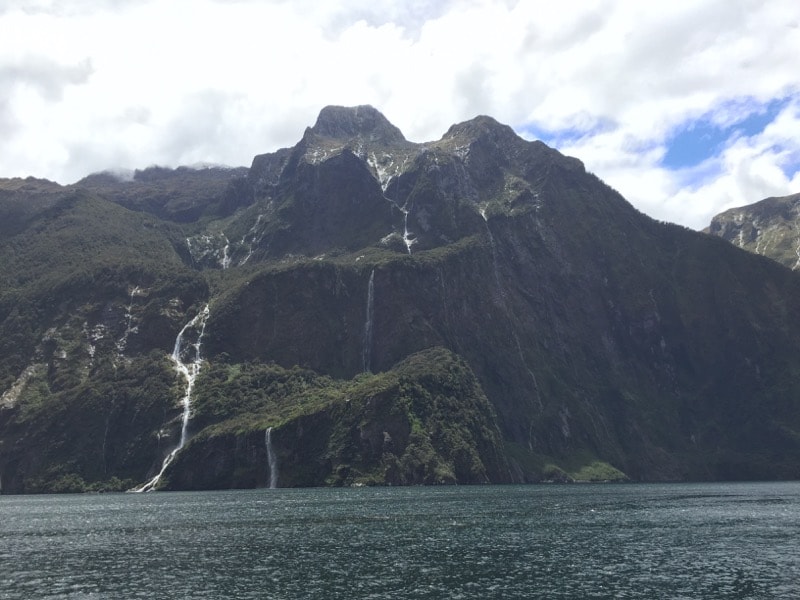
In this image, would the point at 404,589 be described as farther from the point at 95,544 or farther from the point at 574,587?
the point at 95,544

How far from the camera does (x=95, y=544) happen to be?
313ft

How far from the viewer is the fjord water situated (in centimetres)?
6644

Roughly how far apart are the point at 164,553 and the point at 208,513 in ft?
172

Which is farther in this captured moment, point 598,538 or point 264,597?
point 598,538

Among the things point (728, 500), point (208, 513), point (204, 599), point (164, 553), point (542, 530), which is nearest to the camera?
point (204, 599)

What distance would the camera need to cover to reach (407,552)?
84938 millimetres

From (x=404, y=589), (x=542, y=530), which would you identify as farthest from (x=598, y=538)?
(x=404, y=589)

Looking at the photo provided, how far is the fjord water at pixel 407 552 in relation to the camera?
66.4 meters

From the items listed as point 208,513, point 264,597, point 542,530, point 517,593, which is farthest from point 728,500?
point 264,597

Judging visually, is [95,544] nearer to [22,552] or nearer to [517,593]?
[22,552]

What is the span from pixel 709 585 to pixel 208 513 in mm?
93436

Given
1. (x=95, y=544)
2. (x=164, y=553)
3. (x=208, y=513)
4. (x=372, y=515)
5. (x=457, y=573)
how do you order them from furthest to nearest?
(x=208, y=513) < (x=372, y=515) < (x=95, y=544) < (x=164, y=553) < (x=457, y=573)

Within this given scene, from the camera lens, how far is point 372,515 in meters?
127

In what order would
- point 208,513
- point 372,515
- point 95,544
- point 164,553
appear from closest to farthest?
point 164,553 → point 95,544 → point 372,515 → point 208,513
